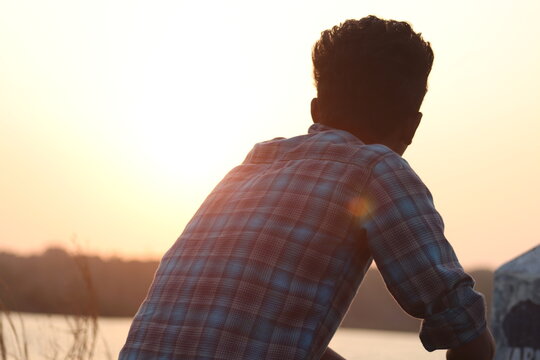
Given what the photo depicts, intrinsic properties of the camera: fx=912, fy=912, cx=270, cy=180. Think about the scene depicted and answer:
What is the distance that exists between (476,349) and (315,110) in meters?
0.64

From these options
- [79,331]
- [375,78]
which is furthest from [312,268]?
[79,331]

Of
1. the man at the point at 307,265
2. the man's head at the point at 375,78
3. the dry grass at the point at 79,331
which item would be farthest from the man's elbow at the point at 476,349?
the dry grass at the point at 79,331

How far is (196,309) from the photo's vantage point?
1.71 m

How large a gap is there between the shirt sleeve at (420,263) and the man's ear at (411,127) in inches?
10.6

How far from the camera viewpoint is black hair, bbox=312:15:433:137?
1904 millimetres

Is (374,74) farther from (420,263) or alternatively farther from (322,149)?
(420,263)

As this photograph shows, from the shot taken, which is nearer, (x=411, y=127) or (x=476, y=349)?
(x=476, y=349)

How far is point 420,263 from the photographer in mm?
1664

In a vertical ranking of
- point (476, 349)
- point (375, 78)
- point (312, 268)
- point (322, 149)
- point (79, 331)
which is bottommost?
point (79, 331)

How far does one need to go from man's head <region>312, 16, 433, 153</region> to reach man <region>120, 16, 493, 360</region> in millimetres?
97

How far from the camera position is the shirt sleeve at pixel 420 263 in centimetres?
165

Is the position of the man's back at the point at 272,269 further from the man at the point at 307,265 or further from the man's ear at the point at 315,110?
the man's ear at the point at 315,110

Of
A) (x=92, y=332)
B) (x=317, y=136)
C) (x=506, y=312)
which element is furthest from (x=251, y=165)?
(x=506, y=312)

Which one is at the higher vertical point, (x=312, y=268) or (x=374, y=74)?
(x=374, y=74)
